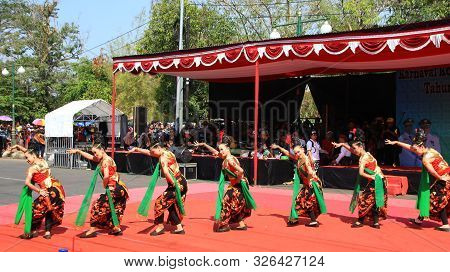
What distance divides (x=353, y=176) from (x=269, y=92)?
6.91m

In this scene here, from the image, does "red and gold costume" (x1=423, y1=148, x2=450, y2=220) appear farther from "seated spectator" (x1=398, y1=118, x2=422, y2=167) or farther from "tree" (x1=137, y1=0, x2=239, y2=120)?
"tree" (x1=137, y1=0, x2=239, y2=120)

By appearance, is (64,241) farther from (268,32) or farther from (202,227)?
(268,32)

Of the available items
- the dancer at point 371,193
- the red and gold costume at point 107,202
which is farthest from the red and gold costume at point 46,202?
the dancer at point 371,193

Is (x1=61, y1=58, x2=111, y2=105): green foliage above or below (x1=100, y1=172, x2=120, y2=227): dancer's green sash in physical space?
above

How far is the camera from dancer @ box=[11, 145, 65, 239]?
23.6 feet

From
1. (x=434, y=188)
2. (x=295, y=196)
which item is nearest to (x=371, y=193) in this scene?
(x=434, y=188)

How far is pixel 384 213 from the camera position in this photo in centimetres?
810

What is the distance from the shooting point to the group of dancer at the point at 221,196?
23.8 ft

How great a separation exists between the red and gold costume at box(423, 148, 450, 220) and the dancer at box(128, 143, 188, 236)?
12.2ft

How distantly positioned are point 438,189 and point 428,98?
314 inches

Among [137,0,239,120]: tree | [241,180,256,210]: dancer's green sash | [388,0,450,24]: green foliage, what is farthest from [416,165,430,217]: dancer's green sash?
[137,0,239,120]: tree

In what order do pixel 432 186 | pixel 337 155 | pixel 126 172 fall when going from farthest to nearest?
pixel 126 172 → pixel 337 155 → pixel 432 186

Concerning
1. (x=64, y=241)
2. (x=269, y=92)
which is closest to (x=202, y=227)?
(x=64, y=241)

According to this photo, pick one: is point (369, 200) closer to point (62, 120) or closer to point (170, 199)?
point (170, 199)
